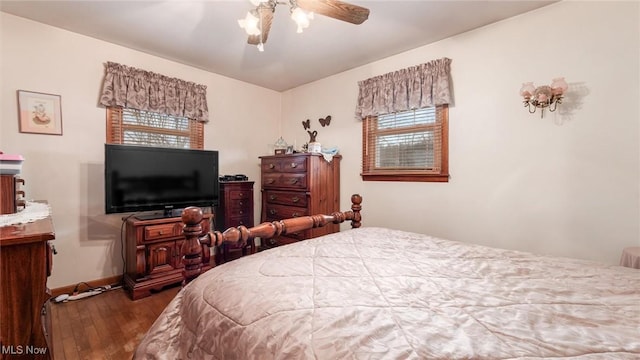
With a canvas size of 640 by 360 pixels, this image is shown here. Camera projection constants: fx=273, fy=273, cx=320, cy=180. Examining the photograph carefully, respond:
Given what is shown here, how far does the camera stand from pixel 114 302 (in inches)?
97.9

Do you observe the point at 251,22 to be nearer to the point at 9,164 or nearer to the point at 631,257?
the point at 9,164

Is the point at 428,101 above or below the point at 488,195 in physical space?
above

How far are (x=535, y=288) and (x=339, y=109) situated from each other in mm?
3006

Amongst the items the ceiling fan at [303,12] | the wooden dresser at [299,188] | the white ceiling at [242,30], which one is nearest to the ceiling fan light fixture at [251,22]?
the ceiling fan at [303,12]

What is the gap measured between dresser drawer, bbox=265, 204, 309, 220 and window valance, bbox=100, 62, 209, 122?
1.42 m

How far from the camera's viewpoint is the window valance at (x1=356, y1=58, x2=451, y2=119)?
268 centimetres

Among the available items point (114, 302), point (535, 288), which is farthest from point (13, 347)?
point (535, 288)

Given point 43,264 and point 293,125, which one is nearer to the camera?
point 43,264

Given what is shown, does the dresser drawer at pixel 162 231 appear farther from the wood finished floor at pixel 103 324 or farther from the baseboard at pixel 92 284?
the baseboard at pixel 92 284

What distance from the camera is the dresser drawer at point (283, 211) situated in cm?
331

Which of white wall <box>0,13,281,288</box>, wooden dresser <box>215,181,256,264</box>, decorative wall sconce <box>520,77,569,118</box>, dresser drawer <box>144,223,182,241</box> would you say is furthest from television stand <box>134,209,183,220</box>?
decorative wall sconce <box>520,77,569,118</box>

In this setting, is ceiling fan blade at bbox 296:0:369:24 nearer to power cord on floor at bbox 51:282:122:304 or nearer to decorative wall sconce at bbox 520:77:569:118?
decorative wall sconce at bbox 520:77:569:118

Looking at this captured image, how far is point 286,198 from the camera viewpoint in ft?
11.4

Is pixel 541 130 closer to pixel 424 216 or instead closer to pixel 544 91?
pixel 544 91
